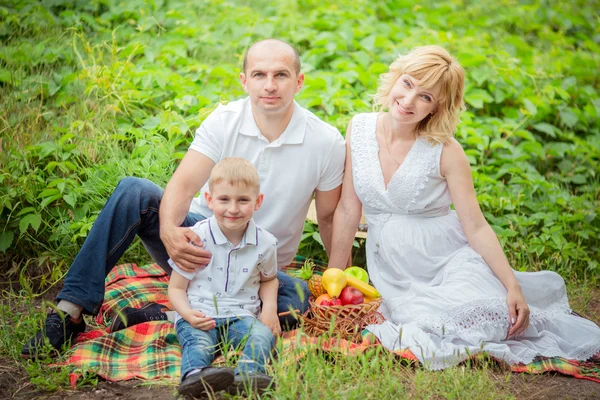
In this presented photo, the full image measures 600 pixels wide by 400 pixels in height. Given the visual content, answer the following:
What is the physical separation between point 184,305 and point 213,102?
2.34 m

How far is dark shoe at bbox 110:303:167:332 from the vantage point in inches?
130

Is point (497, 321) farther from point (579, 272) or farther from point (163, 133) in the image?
point (163, 133)

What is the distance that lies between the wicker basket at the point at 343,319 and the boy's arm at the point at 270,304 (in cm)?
14

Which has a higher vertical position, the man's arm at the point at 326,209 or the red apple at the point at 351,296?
the man's arm at the point at 326,209

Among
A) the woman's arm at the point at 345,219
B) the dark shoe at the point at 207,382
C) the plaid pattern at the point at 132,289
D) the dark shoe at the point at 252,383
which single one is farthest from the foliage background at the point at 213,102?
the dark shoe at the point at 252,383

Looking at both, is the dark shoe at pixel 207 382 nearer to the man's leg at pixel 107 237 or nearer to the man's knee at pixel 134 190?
the man's leg at pixel 107 237

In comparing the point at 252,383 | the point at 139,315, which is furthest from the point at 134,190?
the point at 252,383

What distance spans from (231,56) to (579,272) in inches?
138

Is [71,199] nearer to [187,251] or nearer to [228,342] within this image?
[187,251]

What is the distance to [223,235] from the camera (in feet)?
10.0

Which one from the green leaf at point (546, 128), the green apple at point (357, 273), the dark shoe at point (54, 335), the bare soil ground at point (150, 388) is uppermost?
the green leaf at point (546, 128)

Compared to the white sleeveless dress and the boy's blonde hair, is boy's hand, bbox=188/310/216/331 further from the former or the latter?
the white sleeveless dress

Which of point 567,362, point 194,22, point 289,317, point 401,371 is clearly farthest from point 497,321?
point 194,22

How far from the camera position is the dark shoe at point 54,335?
2.94m
